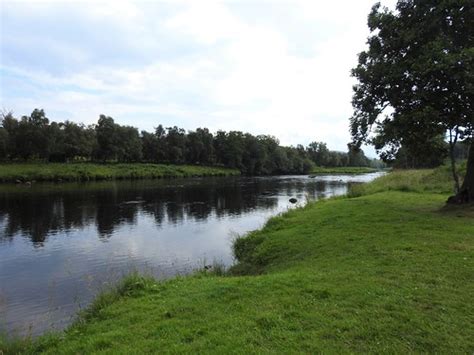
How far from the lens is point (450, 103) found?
56.5ft

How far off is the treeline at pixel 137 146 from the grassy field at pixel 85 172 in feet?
18.6

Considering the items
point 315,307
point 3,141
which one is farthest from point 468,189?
point 3,141

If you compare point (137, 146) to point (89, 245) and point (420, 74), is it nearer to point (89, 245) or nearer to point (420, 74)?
point (89, 245)

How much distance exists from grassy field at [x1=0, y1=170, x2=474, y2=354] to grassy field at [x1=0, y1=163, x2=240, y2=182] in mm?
68841

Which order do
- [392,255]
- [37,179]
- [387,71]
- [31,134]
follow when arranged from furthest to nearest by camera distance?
[31,134] < [37,179] < [387,71] < [392,255]

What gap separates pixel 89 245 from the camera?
22547 millimetres

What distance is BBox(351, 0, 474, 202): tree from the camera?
1612cm

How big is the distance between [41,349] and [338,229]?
39.1 ft

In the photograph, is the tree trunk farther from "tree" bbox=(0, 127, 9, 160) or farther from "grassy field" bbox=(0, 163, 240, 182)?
"tree" bbox=(0, 127, 9, 160)

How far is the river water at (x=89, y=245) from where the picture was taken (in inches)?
535

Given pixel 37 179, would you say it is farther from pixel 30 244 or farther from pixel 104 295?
pixel 104 295

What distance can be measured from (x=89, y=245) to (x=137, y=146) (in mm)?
83541

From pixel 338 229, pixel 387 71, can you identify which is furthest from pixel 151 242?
pixel 387 71

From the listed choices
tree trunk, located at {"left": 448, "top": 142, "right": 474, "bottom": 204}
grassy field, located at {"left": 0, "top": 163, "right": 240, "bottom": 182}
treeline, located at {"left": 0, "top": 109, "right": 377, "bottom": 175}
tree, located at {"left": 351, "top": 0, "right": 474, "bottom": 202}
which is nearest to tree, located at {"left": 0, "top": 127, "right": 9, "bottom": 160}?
treeline, located at {"left": 0, "top": 109, "right": 377, "bottom": 175}
